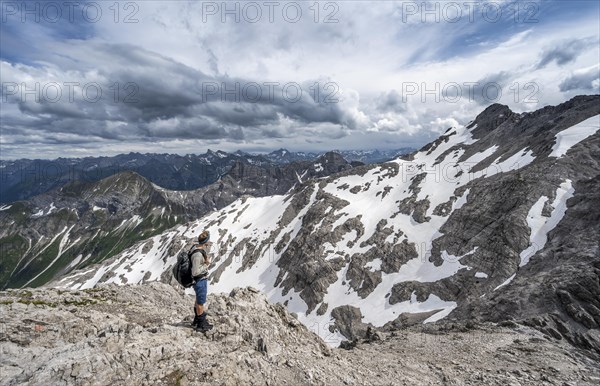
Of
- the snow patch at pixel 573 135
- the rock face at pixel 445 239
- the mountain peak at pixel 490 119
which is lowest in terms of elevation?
the rock face at pixel 445 239

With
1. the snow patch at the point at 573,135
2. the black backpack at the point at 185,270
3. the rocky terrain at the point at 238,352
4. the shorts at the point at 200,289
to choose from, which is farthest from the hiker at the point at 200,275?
the snow patch at the point at 573,135

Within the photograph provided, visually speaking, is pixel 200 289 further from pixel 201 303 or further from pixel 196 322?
pixel 196 322

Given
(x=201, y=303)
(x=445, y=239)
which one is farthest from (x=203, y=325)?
(x=445, y=239)

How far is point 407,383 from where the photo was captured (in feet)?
43.8

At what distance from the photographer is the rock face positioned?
40969 mm

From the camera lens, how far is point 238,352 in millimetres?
11922

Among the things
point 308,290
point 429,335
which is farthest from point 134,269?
point 429,335

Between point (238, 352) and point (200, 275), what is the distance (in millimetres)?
3292

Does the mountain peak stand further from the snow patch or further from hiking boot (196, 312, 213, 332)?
hiking boot (196, 312, 213, 332)

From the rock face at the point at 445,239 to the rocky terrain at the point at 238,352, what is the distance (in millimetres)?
9864

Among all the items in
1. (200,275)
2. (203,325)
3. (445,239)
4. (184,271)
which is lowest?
(445,239)

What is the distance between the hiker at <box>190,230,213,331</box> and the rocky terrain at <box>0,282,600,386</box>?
462mm

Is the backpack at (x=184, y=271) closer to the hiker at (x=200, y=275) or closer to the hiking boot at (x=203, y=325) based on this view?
the hiker at (x=200, y=275)

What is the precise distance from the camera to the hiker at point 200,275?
12828 mm
